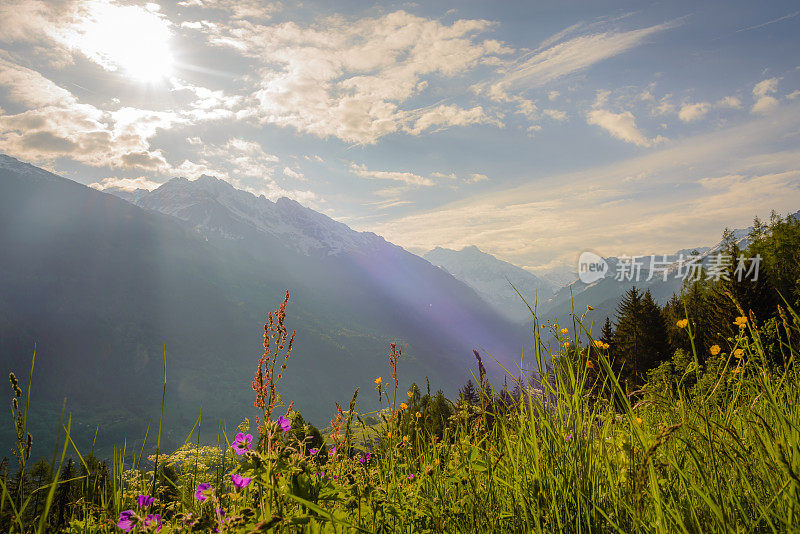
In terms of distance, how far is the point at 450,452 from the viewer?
3473mm

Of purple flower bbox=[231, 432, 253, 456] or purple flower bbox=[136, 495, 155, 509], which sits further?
purple flower bbox=[136, 495, 155, 509]

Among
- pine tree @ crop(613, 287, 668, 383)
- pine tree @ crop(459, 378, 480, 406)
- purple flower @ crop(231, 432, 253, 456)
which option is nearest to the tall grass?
purple flower @ crop(231, 432, 253, 456)

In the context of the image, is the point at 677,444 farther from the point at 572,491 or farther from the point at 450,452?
the point at 450,452

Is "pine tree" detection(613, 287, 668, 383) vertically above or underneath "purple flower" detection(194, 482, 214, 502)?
underneath

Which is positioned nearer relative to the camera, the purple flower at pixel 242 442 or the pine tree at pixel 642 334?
the purple flower at pixel 242 442

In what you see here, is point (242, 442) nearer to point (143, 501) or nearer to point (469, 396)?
point (143, 501)

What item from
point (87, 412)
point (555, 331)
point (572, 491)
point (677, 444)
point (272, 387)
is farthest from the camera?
point (87, 412)

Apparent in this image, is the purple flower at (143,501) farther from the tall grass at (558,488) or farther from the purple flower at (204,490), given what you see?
the purple flower at (204,490)

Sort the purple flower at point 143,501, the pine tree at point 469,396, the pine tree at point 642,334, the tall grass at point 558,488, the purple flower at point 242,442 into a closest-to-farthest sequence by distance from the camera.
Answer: the tall grass at point 558,488
the purple flower at point 242,442
the purple flower at point 143,501
the pine tree at point 469,396
the pine tree at point 642,334

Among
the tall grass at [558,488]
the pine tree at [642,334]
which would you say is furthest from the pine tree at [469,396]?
the pine tree at [642,334]

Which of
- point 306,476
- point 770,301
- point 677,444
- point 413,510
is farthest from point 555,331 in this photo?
point 770,301

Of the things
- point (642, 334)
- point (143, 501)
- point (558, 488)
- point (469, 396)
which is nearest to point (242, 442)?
point (143, 501)

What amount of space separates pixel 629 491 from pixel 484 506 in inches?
26.3

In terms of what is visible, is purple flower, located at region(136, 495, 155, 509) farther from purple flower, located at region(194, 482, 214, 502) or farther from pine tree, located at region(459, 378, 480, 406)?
pine tree, located at region(459, 378, 480, 406)
